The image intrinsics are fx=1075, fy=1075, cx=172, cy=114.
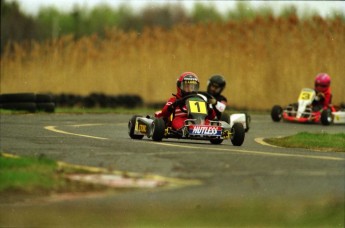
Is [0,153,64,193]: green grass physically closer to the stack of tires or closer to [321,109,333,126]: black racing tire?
[321,109,333,126]: black racing tire

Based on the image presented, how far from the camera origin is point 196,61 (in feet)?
116

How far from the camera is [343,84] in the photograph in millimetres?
34406

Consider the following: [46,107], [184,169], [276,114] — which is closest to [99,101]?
[46,107]

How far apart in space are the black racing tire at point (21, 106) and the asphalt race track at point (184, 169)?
10.1 m

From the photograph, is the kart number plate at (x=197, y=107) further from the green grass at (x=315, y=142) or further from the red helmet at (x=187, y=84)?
the green grass at (x=315, y=142)

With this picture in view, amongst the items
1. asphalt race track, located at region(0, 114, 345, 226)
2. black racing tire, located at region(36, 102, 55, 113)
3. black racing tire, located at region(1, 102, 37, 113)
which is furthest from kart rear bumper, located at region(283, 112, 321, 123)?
asphalt race track, located at region(0, 114, 345, 226)

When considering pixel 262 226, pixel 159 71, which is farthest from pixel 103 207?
pixel 159 71

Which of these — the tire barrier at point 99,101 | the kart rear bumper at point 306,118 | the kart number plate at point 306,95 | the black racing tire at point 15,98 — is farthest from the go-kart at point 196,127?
the tire barrier at point 99,101

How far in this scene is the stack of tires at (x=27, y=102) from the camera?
99.5ft

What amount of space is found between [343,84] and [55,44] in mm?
9929

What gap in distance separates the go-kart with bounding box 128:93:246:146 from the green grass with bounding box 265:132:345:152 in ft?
3.11

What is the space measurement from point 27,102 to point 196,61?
6.99m

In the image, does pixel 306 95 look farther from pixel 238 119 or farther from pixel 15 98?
pixel 15 98

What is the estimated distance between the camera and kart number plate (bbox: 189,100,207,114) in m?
18.1
